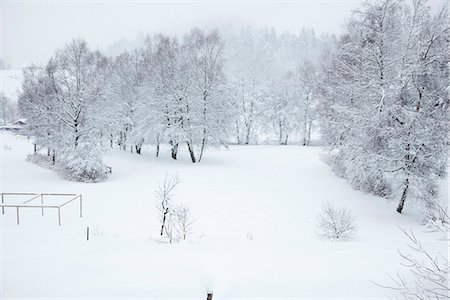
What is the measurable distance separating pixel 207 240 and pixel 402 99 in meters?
12.0

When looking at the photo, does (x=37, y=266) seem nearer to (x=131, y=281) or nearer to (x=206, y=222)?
(x=131, y=281)

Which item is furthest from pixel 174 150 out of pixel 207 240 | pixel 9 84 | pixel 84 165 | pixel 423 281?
pixel 9 84

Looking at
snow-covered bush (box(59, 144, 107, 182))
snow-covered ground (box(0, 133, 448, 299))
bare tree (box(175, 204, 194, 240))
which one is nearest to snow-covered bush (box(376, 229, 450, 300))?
snow-covered ground (box(0, 133, 448, 299))

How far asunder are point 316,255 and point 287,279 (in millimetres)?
1495

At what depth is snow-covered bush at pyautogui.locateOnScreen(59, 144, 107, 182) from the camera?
21047 mm

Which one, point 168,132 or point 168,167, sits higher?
point 168,132

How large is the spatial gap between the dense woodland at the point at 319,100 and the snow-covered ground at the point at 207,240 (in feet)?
8.05

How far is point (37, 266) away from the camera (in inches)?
230

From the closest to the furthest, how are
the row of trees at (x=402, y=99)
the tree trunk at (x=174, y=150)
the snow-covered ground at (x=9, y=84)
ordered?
the row of trees at (x=402, y=99)
the tree trunk at (x=174, y=150)
the snow-covered ground at (x=9, y=84)

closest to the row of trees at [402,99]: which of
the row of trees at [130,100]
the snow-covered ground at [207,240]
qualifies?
the snow-covered ground at [207,240]

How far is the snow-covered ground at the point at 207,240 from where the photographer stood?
5156 mm

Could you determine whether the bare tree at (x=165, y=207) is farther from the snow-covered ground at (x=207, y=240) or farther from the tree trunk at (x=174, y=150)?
the tree trunk at (x=174, y=150)

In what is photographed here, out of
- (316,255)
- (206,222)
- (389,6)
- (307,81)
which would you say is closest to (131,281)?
(316,255)

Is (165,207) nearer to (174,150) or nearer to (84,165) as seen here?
(84,165)
